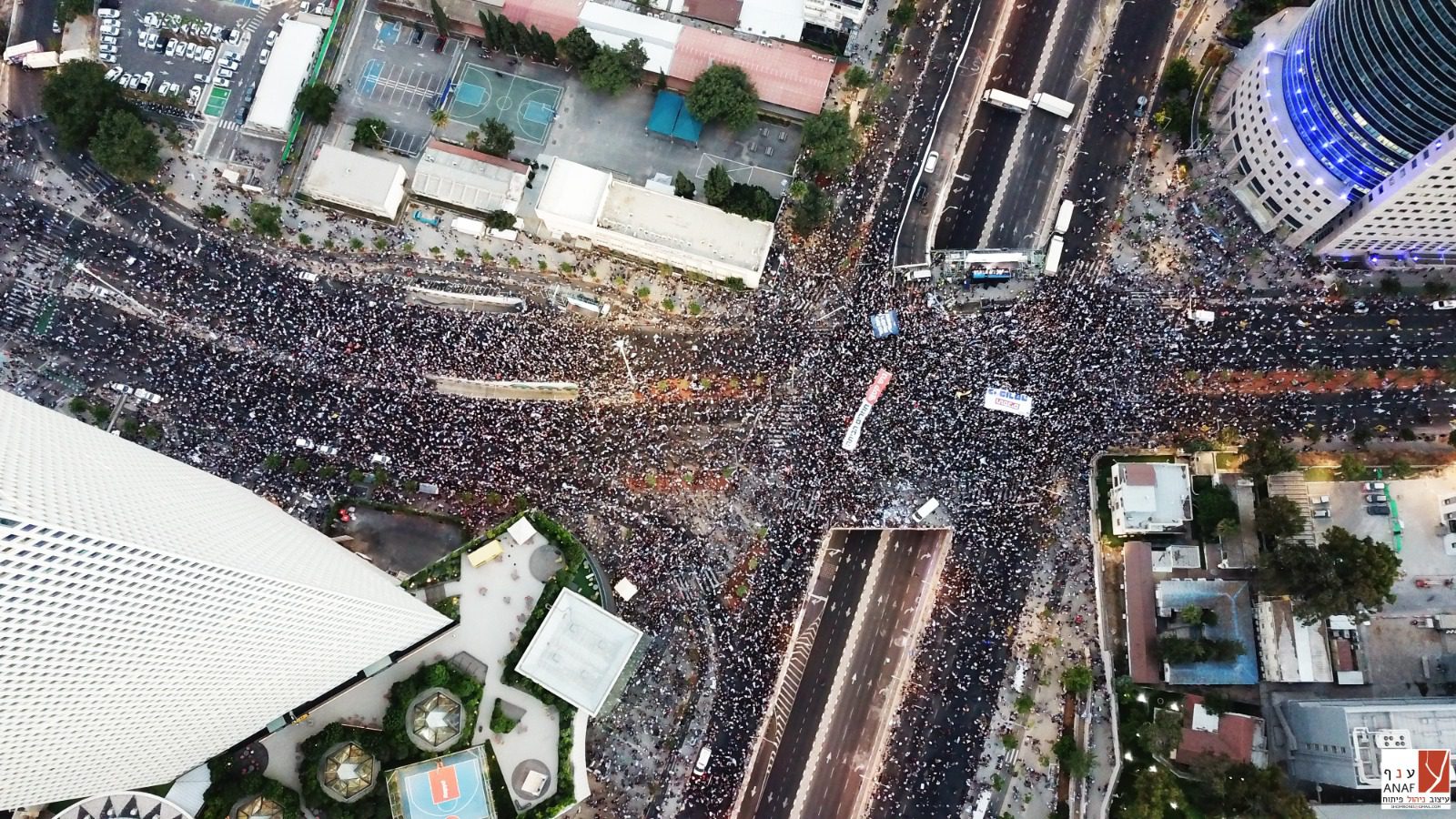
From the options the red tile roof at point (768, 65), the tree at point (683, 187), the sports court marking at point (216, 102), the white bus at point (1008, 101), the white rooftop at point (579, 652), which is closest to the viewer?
the white rooftop at point (579, 652)

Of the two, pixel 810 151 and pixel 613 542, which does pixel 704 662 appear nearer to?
pixel 613 542

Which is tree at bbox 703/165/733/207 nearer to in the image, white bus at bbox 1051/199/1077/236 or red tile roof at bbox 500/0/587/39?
red tile roof at bbox 500/0/587/39

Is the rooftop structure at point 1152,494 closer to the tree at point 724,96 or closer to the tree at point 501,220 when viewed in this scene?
the tree at point 724,96

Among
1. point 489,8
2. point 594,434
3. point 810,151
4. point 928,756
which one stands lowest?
point 928,756

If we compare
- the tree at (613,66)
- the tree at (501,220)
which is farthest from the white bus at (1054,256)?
the tree at (501,220)

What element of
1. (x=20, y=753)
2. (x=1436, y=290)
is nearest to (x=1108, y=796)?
(x=1436, y=290)

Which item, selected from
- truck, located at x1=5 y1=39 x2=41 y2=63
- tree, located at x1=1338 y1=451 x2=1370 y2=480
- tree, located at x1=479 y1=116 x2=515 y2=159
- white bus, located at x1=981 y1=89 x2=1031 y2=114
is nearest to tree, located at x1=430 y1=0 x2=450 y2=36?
tree, located at x1=479 y1=116 x2=515 y2=159
